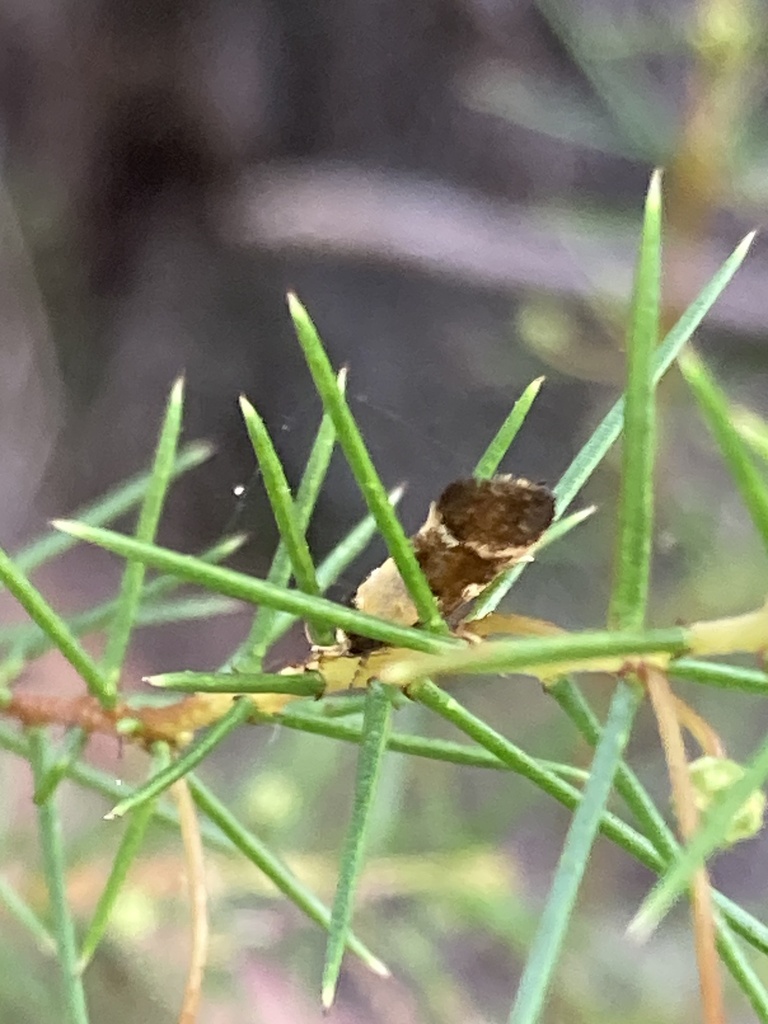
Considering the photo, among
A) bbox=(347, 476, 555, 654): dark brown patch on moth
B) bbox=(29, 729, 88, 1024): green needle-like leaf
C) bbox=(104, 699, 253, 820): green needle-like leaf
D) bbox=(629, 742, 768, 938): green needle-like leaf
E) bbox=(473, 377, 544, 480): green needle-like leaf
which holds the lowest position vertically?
bbox=(29, 729, 88, 1024): green needle-like leaf

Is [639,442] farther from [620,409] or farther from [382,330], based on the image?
[382,330]

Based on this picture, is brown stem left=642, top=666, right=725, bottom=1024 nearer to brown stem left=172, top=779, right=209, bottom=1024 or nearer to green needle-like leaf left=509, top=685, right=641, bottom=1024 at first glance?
green needle-like leaf left=509, top=685, right=641, bottom=1024

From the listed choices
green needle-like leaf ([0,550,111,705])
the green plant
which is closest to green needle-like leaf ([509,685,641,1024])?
the green plant

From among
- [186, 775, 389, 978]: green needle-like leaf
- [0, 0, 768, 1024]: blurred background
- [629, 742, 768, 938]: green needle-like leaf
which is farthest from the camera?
[0, 0, 768, 1024]: blurred background

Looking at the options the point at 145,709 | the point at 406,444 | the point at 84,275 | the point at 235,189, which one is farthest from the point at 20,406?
the point at 145,709

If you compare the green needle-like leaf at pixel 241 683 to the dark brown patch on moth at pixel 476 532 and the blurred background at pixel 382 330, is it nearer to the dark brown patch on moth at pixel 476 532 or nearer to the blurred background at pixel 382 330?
the dark brown patch on moth at pixel 476 532

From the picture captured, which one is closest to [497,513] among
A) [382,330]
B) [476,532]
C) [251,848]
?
[476,532]

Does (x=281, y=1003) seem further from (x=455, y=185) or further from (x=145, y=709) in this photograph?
(x=455, y=185)

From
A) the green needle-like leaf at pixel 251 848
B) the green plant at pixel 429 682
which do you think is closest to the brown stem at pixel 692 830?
the green plant at pixel 429 682

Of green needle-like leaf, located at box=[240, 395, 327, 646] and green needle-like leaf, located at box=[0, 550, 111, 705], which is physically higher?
green needle-like leaf, located at box=[240, 395, 327, 646]
